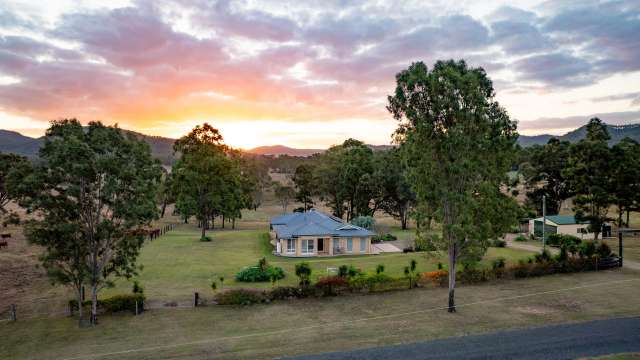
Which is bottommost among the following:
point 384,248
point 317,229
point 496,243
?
point 384,248

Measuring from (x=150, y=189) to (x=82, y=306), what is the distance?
28.7 feet

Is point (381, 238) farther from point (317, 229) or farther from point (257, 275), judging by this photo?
point (257, 275)

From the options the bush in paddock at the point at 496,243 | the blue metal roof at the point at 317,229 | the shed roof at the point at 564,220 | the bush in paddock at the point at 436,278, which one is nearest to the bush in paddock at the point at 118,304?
the bush in paddock at the point at 436,278

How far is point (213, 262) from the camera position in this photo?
44.6 m

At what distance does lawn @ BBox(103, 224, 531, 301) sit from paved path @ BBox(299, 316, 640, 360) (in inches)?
302

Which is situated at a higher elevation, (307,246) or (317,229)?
(317,229)

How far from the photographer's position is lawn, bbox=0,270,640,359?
21.7 m

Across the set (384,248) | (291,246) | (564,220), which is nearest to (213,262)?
(291,246)

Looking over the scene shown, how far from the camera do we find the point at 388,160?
77062 mm

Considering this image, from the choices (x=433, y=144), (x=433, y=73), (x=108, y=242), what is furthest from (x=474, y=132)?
(x=108, y=242)

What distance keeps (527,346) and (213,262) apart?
31412 mm

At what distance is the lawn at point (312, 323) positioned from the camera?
21.7 m

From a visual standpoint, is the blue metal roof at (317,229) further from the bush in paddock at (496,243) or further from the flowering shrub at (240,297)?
the flowering shrub at (240,297)

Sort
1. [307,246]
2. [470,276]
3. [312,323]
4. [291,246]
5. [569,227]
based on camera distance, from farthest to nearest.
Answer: [569,227]
[291,246]
[307,246]
[470,276]
[312,323]
